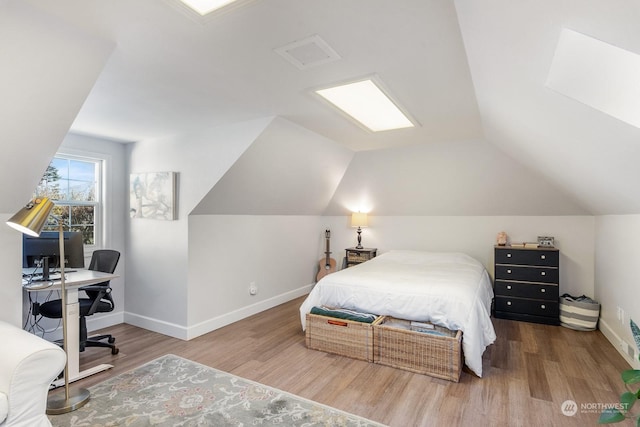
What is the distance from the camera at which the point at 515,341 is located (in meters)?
3.37

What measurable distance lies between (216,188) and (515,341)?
3.46 metres

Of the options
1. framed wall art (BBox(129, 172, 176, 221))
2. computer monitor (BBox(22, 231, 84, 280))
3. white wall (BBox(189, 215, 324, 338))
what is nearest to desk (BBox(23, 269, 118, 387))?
computer monitor (BBox(22, 231, 84, 280))

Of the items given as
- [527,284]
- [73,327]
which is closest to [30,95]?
[73,327]

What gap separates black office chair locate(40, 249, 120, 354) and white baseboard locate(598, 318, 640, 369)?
14.6 ft

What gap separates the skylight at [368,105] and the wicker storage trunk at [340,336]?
195cm

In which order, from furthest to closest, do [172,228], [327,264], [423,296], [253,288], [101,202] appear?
1. [327,264]
2. [253,288]
3. [101,202]
4. [172,228]
5. [423,296]

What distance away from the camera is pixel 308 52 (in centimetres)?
193

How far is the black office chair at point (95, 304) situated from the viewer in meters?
2.86

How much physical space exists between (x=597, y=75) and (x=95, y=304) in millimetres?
3792

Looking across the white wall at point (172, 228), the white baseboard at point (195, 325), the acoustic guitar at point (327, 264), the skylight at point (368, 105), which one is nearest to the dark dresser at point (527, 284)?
the skylight at point (368, 105)

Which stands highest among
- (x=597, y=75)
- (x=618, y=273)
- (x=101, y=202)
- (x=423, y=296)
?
(x=597, y=75)

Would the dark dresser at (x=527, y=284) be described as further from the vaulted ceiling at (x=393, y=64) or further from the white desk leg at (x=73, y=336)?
the white desk leg at (x=73, y=336)

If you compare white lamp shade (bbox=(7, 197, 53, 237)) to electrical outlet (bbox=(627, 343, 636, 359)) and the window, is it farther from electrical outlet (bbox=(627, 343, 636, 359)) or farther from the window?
electrical outlet (bbox=(627, 343, 636, 359))

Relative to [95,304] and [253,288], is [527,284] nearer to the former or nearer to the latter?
[253,288]
